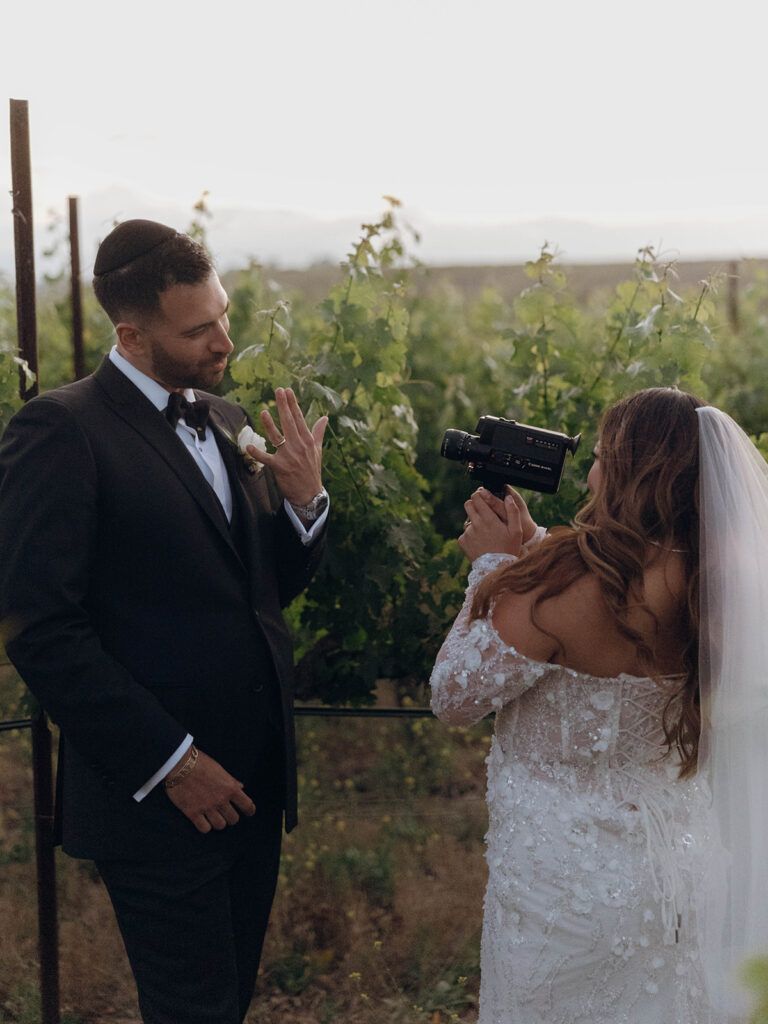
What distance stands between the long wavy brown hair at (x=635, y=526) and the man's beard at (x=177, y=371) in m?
0.83

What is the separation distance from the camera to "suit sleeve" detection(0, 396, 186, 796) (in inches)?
81.3

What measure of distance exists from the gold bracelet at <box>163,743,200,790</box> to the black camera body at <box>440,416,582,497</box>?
2.81ft

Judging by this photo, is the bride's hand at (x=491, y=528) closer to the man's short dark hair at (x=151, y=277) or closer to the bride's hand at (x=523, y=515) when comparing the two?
the bride's hand at (x=523, y=515)

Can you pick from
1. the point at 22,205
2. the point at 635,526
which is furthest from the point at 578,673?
the point at 22,205

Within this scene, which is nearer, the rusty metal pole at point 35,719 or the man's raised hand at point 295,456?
the man's raised hand at point 295,456

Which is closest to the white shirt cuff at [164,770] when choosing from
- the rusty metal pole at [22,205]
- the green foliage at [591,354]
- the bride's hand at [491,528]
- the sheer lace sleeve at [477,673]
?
the sheer lace sleeve at [477,673]

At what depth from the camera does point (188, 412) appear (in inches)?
93.2

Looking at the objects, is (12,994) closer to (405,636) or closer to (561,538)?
(405,636)

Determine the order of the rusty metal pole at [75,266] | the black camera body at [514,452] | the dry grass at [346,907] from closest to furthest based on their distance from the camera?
the black camera body at [514,452], the rusty metal pole at [75,266], the dry grass at [346,907]

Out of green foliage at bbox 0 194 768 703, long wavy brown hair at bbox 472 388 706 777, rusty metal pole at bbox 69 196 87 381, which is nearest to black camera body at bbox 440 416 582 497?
long wavy brown hair at bbox 472 388 706 777

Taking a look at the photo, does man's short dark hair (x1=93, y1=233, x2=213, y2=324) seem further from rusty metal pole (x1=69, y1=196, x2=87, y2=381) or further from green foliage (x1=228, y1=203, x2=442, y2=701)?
rusty metal pole (x1=69, y1=196, x2=87, y2=381)

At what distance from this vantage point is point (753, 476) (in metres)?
2.07

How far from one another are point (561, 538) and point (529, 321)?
1.89 metres

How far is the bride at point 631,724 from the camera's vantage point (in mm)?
1982
